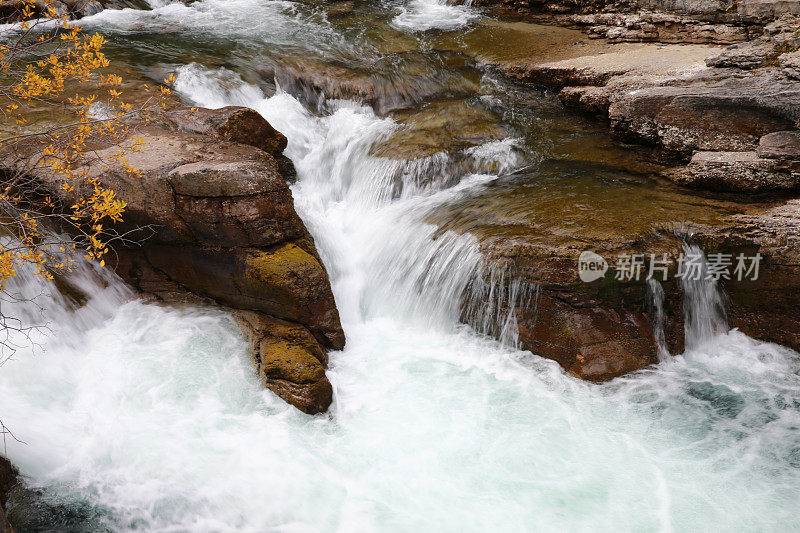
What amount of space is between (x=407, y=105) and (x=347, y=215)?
287cm

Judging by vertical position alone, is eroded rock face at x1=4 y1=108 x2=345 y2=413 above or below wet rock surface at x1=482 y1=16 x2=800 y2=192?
below

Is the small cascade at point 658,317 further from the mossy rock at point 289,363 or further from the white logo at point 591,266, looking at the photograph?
the mossy rock at point 289,363

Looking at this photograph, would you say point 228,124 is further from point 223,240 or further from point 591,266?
point 591,266

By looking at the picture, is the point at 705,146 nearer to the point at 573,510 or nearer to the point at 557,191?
the point at 557,191

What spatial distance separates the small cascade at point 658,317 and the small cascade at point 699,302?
284 mm

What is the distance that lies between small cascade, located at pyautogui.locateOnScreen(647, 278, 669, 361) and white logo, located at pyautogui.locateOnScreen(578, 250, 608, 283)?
63cm

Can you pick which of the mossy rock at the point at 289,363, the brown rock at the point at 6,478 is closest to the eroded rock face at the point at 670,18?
the mossy rock at the point at 289,363

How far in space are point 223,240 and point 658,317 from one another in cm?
487

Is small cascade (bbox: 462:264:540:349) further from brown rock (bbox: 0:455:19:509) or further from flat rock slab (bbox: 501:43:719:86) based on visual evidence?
brown rock (bbox: 0:455:19:509)

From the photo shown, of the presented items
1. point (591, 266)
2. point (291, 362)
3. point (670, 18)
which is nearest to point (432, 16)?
point (670, 18)

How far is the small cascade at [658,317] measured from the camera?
20.3 feet

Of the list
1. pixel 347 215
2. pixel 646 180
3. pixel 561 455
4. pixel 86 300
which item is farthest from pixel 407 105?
pixel 561 455

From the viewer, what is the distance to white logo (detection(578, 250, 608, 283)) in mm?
6000

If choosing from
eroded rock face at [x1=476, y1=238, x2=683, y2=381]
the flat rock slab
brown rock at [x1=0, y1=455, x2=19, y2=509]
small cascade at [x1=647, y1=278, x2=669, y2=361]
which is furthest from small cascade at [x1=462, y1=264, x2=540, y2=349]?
brown rock at [x1=0, y1=455, x2=19, y2=509]
